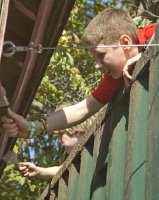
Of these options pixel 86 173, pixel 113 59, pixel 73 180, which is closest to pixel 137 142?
pixel 113 59

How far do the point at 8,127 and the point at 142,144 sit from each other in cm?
99

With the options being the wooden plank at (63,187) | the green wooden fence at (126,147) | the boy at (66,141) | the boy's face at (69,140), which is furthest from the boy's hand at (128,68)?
the boy's face at (69,140)

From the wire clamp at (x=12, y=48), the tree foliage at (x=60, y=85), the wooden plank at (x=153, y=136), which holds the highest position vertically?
the wire clamp at (x=12, y=48)

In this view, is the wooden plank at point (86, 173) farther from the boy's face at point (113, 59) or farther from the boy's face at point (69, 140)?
the boy's face at point (69, 140)

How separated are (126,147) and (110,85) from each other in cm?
72

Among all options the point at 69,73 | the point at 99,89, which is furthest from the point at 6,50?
the point at 69,73

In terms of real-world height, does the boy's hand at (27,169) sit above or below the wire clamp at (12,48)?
below

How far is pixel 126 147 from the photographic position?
289 cm

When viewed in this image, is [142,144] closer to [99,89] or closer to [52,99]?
[99,89]

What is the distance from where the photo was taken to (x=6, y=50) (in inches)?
120

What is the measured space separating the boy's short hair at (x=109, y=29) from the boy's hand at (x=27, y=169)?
2040 mm

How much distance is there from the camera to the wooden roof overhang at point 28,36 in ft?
11.6

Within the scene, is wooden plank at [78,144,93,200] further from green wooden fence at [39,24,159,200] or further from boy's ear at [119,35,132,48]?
boy's ear at [119,35,132,48]

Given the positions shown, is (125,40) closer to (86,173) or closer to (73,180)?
(86,173)
